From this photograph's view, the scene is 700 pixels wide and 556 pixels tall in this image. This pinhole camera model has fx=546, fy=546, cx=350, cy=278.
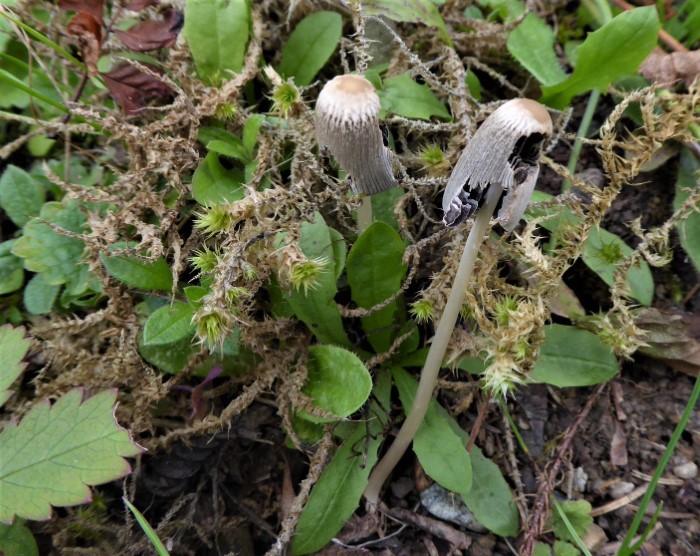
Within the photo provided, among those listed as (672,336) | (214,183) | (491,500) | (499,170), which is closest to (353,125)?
(499,170)

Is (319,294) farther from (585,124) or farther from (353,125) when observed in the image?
(585,124)

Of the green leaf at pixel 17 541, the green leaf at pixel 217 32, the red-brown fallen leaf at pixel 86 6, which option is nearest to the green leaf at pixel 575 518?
the green leaf at pixel 17 541

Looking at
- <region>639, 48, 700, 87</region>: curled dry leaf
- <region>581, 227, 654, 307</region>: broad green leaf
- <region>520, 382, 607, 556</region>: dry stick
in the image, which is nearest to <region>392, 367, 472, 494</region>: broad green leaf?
<region>520, 382, 607, 556</region>: dry stick

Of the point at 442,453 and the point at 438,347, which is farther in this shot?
the point at 442,453

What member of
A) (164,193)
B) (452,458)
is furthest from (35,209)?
(452,458)

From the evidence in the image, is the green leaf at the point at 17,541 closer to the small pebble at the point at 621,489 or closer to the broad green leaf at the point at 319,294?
the broad green leaf at the point at 319,294

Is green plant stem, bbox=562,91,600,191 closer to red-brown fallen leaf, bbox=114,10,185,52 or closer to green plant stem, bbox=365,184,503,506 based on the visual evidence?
green plant stem, bbox=365,184,503,506
